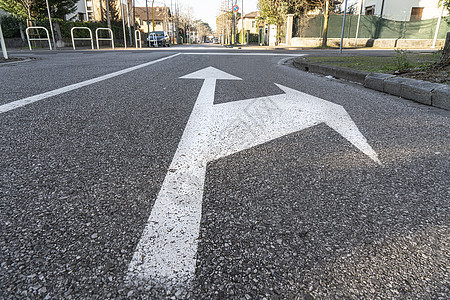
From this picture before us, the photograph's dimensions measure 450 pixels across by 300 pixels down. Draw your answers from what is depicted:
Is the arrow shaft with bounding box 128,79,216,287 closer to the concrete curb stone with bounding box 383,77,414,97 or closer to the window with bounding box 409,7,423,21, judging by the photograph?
the concrete curb stone with bounding box 383,77,414,97

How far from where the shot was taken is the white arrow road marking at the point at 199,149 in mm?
896

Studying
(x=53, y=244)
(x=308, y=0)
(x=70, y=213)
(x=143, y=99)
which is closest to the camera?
(x=53, y=244)

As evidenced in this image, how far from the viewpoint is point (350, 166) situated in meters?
1.62

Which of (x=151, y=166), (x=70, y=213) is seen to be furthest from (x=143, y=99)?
(x=70, y=213)

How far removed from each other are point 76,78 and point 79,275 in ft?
13.9

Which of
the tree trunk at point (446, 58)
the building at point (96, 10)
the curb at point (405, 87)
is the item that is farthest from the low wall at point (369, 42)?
the building at point (96, 10)

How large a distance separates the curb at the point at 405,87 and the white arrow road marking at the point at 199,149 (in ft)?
4.11

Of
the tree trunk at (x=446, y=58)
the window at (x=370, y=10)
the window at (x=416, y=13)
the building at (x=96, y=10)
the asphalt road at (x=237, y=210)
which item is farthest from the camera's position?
the building at (x=96, y=10)

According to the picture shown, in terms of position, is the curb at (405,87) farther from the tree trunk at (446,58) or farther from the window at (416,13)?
the window at (416,13)

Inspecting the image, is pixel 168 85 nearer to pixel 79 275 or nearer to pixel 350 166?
pixel 350 166

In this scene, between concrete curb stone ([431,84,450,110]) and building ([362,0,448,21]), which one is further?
building ([362,0,448,21])

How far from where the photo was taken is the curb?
328 centimetres

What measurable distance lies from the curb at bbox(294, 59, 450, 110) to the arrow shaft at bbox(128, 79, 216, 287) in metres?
3.03

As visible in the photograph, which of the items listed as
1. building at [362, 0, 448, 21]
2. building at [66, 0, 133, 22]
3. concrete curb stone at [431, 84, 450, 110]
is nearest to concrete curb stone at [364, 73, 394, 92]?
concrete curb stone at [431, 84, 450, 110]
